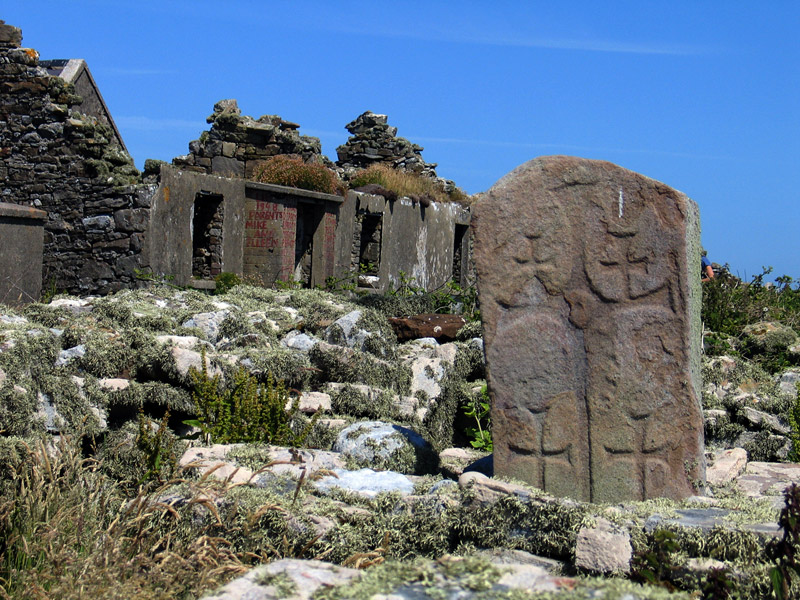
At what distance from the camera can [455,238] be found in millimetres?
19203

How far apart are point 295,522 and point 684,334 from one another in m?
1.97

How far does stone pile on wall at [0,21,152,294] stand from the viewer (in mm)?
11445

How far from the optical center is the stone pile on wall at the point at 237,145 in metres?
15.1

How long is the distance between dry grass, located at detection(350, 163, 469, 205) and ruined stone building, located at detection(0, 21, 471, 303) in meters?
0.85

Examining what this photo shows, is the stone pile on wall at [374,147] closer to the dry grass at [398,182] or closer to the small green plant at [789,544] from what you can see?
the dry grass at [398,182]

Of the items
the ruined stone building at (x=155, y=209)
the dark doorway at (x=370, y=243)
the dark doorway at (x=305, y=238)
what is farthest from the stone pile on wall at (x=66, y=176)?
the dark doorway at (x=370, y=243)

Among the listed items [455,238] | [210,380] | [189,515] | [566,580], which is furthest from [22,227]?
[455,238]

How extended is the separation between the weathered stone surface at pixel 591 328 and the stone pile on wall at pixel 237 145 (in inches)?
453

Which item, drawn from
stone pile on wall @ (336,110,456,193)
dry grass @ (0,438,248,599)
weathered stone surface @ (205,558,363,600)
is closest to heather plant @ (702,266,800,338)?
dry grass @ (0,438,248,599)

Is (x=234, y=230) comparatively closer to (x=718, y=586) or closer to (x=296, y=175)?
(x=296, y=175)

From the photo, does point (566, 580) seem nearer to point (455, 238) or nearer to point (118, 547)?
point (118, 547)

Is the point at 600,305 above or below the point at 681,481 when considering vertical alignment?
above

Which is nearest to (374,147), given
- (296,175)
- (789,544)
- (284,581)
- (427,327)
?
(296,175)

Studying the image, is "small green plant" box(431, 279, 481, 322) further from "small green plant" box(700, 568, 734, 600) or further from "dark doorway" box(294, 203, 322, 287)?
"small green plant" box(700, 568, 734, 600)
